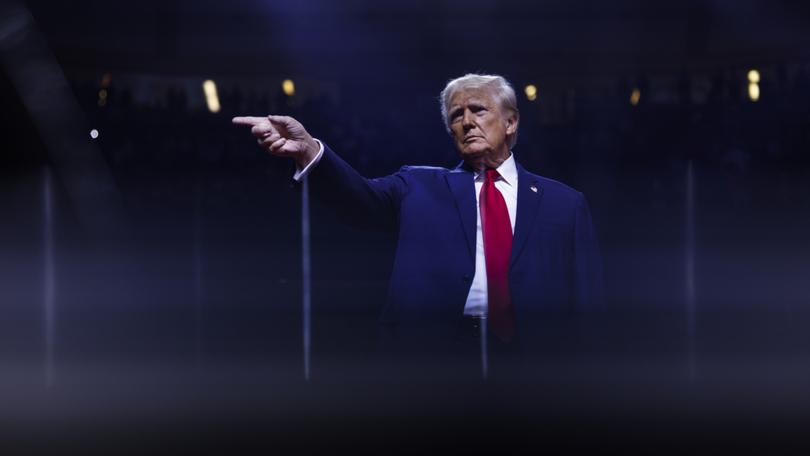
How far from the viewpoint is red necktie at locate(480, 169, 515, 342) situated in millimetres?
1017

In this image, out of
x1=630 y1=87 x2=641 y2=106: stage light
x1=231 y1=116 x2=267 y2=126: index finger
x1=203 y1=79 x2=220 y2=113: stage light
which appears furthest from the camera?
x1=203 y1=79 x2=220 y2=113: stage light

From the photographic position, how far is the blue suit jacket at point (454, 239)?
1071 millimetres

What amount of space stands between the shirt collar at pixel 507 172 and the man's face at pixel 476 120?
0.04 meters

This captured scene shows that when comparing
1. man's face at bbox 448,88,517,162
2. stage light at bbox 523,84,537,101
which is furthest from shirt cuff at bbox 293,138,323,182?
stage light at bbox 523,84,537,101

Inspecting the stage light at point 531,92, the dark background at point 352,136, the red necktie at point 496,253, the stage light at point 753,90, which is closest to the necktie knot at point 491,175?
the red necktie at point 496,253

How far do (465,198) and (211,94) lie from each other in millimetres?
3536

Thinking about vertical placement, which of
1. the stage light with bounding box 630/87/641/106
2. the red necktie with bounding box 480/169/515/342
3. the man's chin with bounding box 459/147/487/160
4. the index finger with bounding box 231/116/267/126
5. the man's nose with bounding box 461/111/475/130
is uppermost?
the stage light with bounding box 630/87/641/106

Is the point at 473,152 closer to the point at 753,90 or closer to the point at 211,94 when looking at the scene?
the point at 211,94

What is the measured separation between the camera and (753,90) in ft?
14.6

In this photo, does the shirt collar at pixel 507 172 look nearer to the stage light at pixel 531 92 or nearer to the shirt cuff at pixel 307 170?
the shirt cuff at pixel 307 170

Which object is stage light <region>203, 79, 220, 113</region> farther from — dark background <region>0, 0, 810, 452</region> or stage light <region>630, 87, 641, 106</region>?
stage light <region>630, 87, 641, 106</region>


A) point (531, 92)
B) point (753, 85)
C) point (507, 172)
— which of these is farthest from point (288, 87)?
point (507, 172)

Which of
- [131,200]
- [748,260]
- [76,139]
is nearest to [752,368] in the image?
[748,260]

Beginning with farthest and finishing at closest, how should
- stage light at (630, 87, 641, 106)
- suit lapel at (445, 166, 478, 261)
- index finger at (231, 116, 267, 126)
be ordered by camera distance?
stage light at (630, 87, 641, 106) < suit lapel at (445, 166, 478, 261) < index finger at (231, 116, 267, 126)
